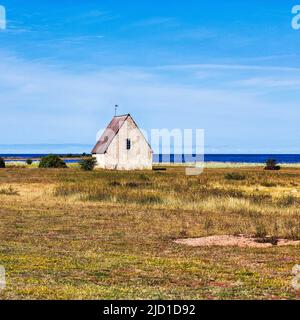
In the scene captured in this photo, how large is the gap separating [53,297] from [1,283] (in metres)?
1.60

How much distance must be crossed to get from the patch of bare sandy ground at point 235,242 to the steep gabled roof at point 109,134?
2026 inches

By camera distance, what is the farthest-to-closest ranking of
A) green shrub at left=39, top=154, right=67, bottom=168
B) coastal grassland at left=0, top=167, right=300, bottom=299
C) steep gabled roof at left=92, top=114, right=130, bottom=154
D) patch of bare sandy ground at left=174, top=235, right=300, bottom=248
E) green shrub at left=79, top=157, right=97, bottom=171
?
green shrub at left=39, top=154, right=67, bottom=168, steep gabled roof at left=92, top=114, right=130, bottom=154, green shrub at left=79, top=157, right=97, bottom=171, patch of bare sandy ground at left=174, top=235, right=300, bottom=248, coastal grassland at left=0, top=167, right=300, bottom=299

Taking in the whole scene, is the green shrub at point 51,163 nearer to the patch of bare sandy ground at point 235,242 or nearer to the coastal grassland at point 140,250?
the coastal grassland at point 140,250

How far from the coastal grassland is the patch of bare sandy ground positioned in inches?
21.1

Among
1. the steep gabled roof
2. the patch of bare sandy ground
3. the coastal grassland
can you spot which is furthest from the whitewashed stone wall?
the patch of bare sandy ground

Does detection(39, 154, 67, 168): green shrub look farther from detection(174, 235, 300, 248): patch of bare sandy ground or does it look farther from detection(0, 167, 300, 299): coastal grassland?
detection(174, 235, 300, 248): patch of bare sandy ground

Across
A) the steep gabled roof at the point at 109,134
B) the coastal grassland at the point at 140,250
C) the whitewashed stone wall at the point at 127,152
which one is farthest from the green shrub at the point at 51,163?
the coastal grassland at the point at 140,250

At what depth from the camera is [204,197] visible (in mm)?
31141

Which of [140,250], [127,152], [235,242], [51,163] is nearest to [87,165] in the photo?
[127,152]

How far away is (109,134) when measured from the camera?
7025cm

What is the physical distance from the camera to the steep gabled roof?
2712 inches
